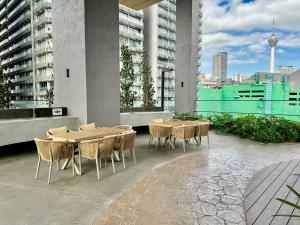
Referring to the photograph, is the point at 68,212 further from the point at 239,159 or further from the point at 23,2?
the point at 23,2

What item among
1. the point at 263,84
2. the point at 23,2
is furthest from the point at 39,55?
the point at 263,84

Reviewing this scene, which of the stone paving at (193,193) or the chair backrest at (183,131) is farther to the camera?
the chair backrest at (183,131)

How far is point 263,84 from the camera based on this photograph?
45.8 feet

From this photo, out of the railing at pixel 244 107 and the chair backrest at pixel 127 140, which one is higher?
the railing at pixel 244 107

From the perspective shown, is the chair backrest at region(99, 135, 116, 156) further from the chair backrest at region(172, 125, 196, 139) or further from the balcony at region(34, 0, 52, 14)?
the balcony at region(34, 0, 52, 14)

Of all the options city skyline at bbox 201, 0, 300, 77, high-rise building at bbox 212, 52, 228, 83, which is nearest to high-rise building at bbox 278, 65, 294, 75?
city skyline at bbox 201, 0, 300, 77

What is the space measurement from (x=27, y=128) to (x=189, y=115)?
19.3ft

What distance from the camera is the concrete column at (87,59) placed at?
611 centimetres

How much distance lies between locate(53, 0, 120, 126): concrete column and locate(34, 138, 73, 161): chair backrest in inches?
88.1

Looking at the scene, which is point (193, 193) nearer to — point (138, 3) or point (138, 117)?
point (138, 117)

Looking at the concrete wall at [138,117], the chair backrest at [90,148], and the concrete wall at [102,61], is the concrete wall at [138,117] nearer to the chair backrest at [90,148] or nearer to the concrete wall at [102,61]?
the concrete wall at [102,61]

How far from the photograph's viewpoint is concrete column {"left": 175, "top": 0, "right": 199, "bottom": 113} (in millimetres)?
9484

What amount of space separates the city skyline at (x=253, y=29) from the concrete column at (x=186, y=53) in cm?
319

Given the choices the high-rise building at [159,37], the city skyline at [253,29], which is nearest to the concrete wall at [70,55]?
the city skyline at [253,29]
